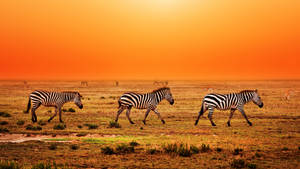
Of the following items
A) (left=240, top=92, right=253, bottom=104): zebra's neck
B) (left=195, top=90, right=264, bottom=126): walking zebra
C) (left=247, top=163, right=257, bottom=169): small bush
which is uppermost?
(left=240, top=92, right=253, bottom=104): zebra's neck

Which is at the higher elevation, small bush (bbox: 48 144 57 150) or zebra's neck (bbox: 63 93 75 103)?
zebra's neck (bbox: 63 93 75 103)

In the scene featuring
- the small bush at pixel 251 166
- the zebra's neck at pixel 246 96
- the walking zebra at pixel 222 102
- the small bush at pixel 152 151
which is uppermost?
the zebra's neck at pixel 246 96

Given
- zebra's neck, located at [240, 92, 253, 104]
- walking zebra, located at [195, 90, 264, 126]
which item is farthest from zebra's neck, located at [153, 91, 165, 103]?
zebra's neck, located at [240, 92, 253, 104]

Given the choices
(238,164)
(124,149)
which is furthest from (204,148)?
(124,149)

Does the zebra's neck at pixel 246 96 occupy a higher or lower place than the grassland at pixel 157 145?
higher

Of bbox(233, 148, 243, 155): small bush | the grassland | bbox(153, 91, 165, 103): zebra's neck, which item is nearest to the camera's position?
the grassland

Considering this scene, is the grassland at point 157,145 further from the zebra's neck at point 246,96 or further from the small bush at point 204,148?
the zebra's neck at point 246,96

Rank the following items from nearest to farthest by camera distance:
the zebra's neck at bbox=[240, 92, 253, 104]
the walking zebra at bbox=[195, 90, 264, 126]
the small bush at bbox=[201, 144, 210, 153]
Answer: the small bush at bbox=[201, 144, 210, 153]
the walking zebra at bbox=[195, 90, 264, 126]
the zebra's neck at bbox=[240, 92, 253, 104]

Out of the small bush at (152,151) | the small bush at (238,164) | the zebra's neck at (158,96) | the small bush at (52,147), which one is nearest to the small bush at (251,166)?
the small bush at (238,164)

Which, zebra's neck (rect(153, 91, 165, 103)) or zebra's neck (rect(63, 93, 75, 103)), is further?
zebra's neck (rect(63, 93, 75, 103))

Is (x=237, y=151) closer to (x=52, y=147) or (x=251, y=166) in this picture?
(x=251, y=166)

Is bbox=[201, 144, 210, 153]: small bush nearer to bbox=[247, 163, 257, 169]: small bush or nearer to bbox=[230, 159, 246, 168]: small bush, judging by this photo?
bbox=[230, 159, 246, 168]: small bush

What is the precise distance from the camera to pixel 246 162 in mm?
11625

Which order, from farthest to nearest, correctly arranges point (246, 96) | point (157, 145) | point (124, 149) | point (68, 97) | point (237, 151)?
point (68, 97) < point (246, 96) < point (157, 145) < point (124, 149) < point (237, 151)
